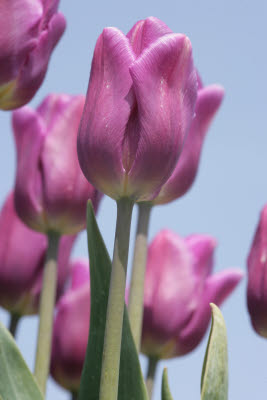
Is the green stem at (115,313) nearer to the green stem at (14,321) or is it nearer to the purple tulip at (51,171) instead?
the purple tulip at (51,171)

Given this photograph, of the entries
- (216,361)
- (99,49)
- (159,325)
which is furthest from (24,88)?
(159,325)

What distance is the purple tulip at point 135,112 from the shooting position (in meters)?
0.41

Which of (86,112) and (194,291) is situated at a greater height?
(86,112)

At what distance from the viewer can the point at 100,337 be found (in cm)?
48

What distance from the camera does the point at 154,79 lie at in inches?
16.2

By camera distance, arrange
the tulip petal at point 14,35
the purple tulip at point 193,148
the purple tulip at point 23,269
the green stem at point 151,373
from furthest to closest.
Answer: the purple tulip at point 23,269
the green stem at point 151,373
the purple tulip at point 193,148
the tulip petal at point 14,35

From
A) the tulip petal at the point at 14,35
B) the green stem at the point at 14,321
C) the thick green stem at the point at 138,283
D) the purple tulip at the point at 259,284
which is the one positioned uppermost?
the tulip petal at the point at 14,35

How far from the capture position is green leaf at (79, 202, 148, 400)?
1.52 feet

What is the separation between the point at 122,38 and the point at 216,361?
0.20 meters

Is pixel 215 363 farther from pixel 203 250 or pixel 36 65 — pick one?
pixel 203 250

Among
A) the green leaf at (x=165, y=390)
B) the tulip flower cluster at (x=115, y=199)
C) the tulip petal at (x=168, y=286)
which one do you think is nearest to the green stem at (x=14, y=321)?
the tulip flower cluster at (x=115, y=199)

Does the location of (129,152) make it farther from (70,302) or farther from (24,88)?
(70,302)

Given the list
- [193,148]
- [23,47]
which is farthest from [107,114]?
[193,148]

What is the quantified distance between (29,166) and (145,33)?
0.32 meters
